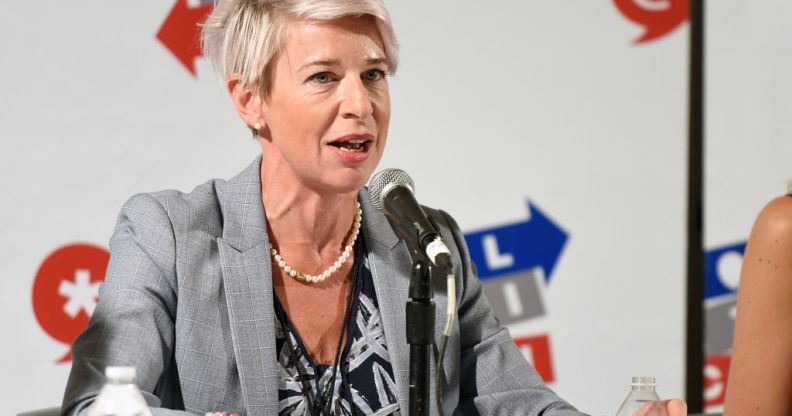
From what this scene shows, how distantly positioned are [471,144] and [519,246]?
15.9 inches

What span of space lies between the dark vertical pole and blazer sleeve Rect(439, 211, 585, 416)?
1.93m

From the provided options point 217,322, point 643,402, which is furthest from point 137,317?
point 643,402

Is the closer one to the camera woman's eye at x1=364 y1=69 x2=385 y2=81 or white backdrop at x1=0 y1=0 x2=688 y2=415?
woman's eye at x1=364 y1=69 x2=385 y2=81

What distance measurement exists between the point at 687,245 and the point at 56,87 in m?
2.41

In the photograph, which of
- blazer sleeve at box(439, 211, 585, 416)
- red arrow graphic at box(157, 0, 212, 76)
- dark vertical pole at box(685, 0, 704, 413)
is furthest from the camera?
dark vertical pole at box(685, 0, 704, 413)

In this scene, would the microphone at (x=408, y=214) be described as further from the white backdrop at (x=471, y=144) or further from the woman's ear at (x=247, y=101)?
the white backdrop at (x=471, y=144)

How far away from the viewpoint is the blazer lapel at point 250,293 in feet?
6.34

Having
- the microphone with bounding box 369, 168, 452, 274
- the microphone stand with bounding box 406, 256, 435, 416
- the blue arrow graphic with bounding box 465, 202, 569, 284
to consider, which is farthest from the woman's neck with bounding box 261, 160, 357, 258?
the blue arrow graphic with bounding box 465, 202, 569, 284

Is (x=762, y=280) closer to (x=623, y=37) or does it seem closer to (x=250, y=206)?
(x=250, y=206)

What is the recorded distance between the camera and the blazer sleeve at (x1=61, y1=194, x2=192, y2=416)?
1.73 meters

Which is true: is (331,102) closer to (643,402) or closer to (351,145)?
(351,145)

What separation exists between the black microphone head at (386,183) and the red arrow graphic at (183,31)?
1.50m

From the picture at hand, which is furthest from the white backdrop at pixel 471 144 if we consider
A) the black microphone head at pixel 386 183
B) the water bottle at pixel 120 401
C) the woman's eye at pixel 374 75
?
the water bottle at pixel 120 401

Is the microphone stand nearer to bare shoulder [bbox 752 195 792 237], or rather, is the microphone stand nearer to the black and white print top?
the black and white print top
